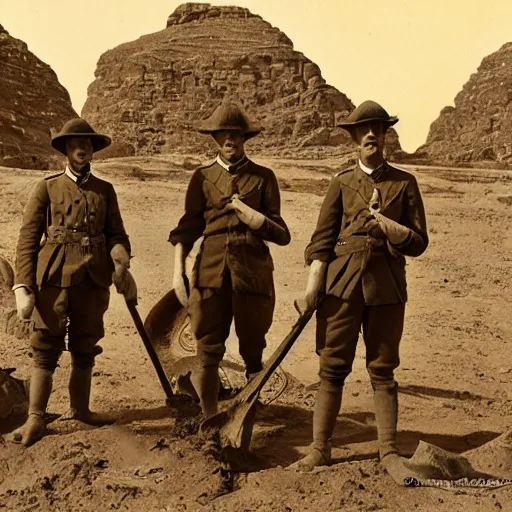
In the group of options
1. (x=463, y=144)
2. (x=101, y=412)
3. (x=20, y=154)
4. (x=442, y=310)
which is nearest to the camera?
(x=101, y=412)

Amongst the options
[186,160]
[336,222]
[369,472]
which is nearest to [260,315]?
[336,222]

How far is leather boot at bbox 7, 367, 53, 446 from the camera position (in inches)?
195

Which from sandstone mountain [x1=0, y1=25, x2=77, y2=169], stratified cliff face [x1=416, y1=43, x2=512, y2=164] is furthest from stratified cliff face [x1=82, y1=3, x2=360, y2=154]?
stratified cliff face [x1=416, y1=43, x2=512, y2=164]

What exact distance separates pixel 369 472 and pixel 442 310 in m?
7.03

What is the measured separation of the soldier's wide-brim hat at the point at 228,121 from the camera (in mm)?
4832

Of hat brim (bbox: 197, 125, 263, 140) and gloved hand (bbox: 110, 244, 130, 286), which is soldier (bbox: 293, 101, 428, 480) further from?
gloved hand (bbox: 110, 244, 130, 286)

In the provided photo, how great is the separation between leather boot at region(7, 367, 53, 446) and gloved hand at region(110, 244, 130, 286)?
731 mm

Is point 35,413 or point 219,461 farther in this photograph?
point 35,413

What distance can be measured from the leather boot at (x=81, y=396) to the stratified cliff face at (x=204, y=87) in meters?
40.7

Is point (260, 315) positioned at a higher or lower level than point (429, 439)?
higher

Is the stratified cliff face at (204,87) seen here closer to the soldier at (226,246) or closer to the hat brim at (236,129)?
the hat brim at (236,129)

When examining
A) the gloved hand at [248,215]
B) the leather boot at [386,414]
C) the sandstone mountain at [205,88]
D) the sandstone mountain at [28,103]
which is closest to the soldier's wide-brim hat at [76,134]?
the gloved hand at [248,215]

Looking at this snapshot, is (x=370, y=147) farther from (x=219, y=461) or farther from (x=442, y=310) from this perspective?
(x=442, y=310)

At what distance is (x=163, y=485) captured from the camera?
427cm
